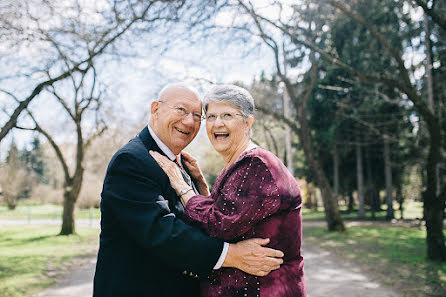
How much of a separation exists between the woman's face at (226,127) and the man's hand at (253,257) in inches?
29.0

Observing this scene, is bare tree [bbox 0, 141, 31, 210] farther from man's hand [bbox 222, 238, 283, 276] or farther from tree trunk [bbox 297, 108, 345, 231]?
man's hand [bbox 222, 238, 283, 276]

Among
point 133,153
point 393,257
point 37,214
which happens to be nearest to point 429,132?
point 393,257

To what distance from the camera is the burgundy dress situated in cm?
204

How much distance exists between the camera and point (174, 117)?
262 centimetres

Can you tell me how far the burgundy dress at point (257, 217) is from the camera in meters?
2.04

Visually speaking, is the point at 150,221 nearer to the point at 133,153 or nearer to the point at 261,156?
the point at 133,153

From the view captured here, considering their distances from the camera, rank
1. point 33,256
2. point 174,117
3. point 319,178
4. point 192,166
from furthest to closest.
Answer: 1. point 319,178
2. point 33,256
3. point 192,166
4. point 174,117

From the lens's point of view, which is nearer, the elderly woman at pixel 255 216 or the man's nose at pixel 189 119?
the elderly woman at pixel 255 216

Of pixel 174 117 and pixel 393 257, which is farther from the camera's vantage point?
pixel 393 257

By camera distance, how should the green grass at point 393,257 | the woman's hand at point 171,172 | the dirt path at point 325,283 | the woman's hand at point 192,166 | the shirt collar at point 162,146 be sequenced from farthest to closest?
the green grass at point 393,257
the dirt path at point 325,283
the woman's hand at point 192,166
the shirt collar at point 162,146
the woman's hand at point 171,172

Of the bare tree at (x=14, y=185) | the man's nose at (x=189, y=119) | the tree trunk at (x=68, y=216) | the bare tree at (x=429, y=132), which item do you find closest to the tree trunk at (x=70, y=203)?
the tree trunk at (x=68, y=216)

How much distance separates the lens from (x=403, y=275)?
7.81 m

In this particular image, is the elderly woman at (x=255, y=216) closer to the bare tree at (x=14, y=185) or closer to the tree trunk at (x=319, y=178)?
the tree trunk at (x=319, y=178)

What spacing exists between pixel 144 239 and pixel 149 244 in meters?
0.04
